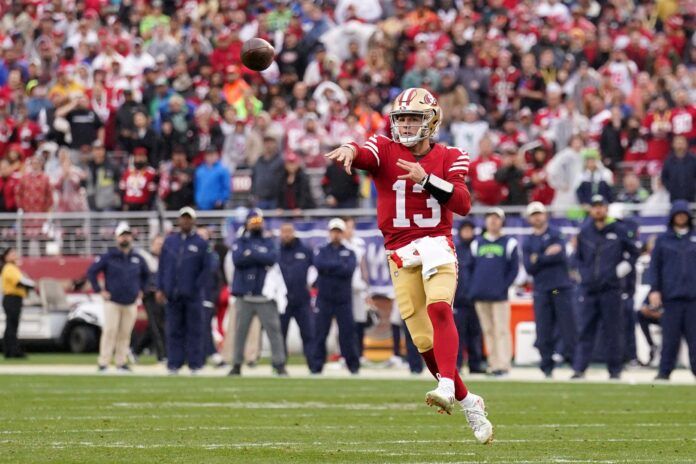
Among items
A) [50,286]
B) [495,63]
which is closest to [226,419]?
[50,286]

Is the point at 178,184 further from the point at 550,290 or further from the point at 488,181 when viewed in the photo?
the point at 550,290

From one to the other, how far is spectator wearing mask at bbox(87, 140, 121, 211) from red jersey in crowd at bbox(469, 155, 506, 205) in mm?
5612

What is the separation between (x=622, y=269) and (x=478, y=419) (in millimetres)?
8499

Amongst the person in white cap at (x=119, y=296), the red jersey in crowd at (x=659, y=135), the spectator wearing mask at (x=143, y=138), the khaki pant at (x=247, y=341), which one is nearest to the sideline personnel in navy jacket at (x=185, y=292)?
the person in white cap at (x=119, y=296)

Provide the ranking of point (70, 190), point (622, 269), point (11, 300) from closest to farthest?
point (622, 269) < point (11, 300) < point (70, 190)

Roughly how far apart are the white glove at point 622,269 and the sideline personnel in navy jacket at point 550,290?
704 millimetres

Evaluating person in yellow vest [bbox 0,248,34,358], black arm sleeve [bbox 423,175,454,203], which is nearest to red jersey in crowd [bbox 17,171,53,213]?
person in yellow vest [bbox 0,248,34,358]

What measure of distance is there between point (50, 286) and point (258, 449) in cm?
1461

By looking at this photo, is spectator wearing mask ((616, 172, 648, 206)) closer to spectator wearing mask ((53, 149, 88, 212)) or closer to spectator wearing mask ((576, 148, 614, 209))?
spectator wearing mask ((576, 148, 614, 209))

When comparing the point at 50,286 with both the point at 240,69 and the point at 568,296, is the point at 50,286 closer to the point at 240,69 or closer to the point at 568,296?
the point at 240,69

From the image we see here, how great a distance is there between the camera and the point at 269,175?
2273 centimetres

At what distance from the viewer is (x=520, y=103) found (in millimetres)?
24219

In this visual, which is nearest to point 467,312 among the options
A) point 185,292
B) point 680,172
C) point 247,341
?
point 247,341

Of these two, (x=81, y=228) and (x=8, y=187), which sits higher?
(x=8, y=187)
